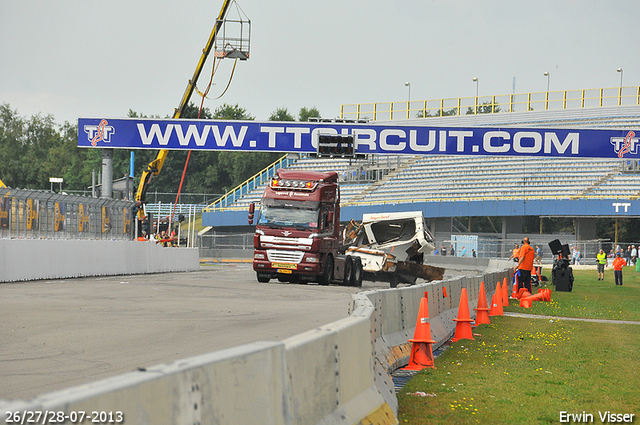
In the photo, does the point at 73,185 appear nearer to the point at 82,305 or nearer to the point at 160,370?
the point at 82,305

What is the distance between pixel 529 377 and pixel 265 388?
20.0 ft

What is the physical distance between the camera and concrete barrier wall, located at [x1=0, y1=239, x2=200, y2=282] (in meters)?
23.6

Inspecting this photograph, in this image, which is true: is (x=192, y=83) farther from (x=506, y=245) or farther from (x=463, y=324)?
(x=463, y=324)

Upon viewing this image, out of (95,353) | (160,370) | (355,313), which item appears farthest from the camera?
(95,353)

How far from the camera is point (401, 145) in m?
34.6

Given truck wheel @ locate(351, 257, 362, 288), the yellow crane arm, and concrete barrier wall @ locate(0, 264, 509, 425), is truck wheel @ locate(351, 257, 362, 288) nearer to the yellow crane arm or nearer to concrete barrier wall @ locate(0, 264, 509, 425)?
the yellow crane arm

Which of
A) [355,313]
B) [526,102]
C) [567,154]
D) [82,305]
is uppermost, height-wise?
[526,102]

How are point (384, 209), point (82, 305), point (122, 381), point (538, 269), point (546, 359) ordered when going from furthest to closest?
point (384, 209) → point (538, 269) → point (82, 305) → point (546, 359) → point (122, 381)

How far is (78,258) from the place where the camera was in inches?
1067

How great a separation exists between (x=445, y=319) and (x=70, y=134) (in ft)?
369

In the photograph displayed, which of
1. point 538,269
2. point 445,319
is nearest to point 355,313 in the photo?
point 445,319

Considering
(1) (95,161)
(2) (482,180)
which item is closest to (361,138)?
(2) (482,180)

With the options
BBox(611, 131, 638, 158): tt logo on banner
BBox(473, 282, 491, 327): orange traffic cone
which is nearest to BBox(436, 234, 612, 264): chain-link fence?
BBox(611, 131, 638, 158): tt logo on banner

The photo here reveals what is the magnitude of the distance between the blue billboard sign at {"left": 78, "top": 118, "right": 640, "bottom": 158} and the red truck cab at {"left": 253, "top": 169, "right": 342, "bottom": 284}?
7670mm
